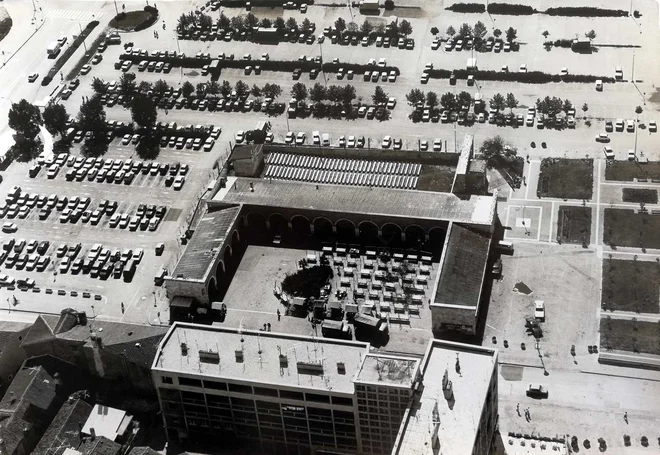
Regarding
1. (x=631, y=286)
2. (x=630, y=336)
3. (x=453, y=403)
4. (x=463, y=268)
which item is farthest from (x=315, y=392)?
(x=631, y=286)

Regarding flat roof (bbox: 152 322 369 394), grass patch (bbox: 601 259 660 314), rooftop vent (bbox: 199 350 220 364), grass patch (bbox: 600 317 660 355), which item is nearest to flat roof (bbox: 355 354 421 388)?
flat roof (bbox: 152 322 369 394)

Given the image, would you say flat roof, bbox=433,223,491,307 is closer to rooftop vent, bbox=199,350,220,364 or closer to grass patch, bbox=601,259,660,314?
grass patch, bbox=601,259,660,314

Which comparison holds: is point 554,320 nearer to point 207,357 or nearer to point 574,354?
point 574,354

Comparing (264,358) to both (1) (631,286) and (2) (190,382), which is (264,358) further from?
(1) (631,286)

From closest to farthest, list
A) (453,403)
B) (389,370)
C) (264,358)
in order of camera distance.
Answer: (453,403) → (389,370) → (264,358)

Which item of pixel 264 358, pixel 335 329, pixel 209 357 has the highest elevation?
pixel 335 329

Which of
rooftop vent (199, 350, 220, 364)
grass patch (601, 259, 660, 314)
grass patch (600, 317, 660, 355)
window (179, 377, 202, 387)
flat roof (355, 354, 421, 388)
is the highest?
grass patch (601, 259, 660, 314)

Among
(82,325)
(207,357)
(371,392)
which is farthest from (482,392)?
(82,325)
